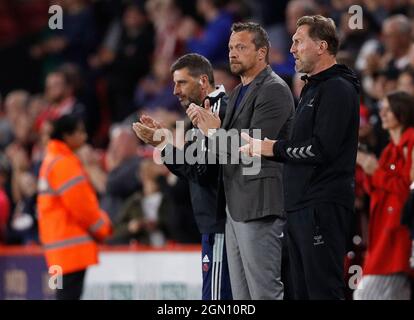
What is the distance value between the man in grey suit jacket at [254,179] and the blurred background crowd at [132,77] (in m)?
1.79

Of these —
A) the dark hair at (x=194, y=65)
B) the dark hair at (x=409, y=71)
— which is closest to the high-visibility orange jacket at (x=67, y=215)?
the dark hair at (x=194, y=65)

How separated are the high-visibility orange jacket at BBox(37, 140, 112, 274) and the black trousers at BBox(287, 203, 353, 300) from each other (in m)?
3.30

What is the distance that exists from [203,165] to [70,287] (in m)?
2.58

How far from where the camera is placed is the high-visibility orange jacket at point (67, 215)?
361 inches

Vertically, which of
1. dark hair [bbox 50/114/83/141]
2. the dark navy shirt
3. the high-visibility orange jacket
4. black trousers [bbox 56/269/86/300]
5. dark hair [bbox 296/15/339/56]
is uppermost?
dark hair [bbox 296/15/339/56]

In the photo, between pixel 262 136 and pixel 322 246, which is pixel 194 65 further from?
pixel 322 246

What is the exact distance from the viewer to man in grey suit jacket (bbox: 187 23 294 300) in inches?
261

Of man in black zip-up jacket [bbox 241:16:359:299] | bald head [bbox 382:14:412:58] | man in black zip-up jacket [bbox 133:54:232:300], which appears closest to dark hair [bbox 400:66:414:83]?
bald head [bbox 382:14:412:58]

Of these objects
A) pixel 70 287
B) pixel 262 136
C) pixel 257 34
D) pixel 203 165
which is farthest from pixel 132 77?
pixel 262 136

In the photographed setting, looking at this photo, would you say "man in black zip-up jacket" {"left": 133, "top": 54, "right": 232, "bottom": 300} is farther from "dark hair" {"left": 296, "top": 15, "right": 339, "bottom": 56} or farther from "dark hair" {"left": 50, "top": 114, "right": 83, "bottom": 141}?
"dark hair" {"left": 50, "top": 114, "right": 83, "bottom": 141}

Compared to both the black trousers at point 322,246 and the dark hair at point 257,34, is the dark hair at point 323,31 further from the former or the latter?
the black trousers at point 322,246

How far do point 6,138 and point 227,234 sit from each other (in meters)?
8.30

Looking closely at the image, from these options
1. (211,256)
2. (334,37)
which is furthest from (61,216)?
(334,37)
